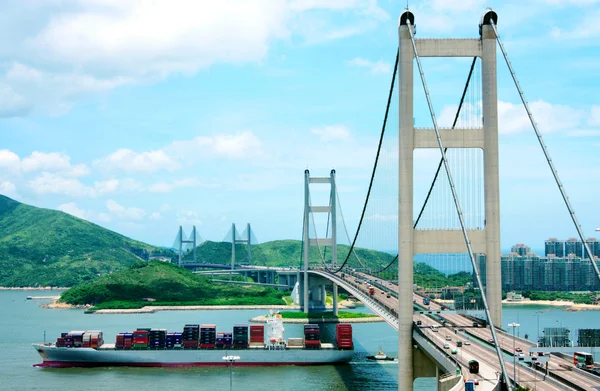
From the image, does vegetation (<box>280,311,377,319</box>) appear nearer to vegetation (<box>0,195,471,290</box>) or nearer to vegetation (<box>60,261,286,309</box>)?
vegetation (<box>60,261,286,309</box>)

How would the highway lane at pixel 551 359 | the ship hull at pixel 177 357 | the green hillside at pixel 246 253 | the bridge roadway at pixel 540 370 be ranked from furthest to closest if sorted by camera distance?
the green hillside at pixel 246 253, the ship hull at pixel 177 357, the highway lane at pixel 551 359, the bridge roadway at pixel 540 370

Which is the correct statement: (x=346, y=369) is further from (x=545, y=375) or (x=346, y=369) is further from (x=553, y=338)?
(x=545, y=375)

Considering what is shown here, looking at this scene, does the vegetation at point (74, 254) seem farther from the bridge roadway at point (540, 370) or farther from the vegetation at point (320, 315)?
the bridge roadway at point (540, 370)

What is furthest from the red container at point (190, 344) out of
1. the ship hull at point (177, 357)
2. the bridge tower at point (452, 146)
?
the bridge tower at point (452, 146)

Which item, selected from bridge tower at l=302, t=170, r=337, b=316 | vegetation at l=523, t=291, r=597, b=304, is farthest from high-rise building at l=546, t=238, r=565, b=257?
bridge tower at l=302, t=170, r=337, b=316

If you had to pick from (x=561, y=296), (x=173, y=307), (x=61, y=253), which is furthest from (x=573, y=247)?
(x=61, y=253)

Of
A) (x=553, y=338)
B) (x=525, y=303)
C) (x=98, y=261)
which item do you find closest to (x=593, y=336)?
(x=553, y=338)

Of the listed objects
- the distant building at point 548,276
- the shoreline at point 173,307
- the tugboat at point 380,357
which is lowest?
the shoreline at point 173,307
